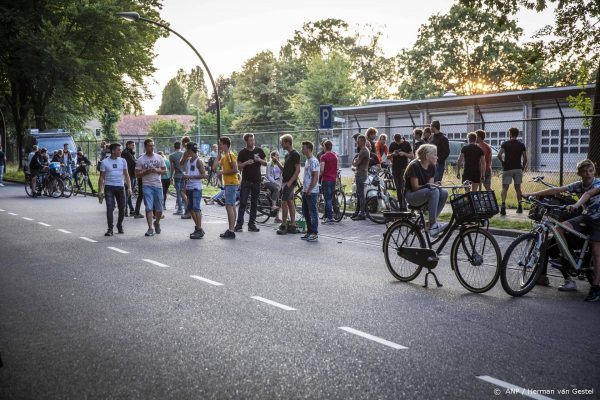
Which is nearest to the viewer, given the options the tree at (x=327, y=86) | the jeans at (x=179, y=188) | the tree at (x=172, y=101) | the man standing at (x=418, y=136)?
the man standing at (x=418, y=136)

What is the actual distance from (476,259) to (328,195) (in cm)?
800

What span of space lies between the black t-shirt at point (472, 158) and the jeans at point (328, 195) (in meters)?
2.96

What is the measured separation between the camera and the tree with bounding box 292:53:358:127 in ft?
190

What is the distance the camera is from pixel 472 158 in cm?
1531

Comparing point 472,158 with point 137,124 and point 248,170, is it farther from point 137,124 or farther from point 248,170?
point 137,124

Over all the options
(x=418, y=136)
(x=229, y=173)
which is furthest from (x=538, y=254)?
(x=418, y=136)

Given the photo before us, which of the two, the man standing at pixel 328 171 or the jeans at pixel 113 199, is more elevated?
the man standing at pixel 328 171

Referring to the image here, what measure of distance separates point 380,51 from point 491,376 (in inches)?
2914

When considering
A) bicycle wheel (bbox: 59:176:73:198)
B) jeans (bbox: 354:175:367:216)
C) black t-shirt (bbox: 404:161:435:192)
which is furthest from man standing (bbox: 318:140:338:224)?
bicycle wheel (bbox: 59:176:73:198)

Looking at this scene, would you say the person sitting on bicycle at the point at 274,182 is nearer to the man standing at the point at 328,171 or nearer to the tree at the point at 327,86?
the man standing at the point at 328,171

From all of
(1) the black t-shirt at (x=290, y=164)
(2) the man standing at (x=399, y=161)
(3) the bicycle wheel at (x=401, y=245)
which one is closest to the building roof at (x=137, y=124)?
(2) the man standing at (x=399, y=161)

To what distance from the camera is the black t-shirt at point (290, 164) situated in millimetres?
13774

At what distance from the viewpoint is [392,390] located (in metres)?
4.62

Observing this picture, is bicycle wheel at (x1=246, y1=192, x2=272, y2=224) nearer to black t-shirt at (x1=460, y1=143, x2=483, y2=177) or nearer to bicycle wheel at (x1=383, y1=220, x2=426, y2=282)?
black t-shirt at (x1=460, y1=143, x2=483, y2=177)
